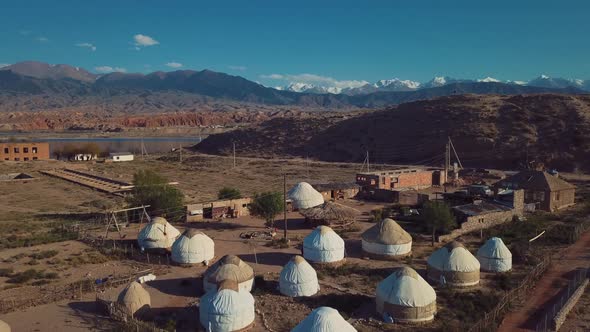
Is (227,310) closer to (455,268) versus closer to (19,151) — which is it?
(455,268)

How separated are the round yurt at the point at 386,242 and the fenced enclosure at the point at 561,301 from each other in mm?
7781

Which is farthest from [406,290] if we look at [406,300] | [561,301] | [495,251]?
[495,251]

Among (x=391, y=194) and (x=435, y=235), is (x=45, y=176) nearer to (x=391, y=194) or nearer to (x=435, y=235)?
(x=391, y=194)

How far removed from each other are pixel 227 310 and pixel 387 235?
451 inches

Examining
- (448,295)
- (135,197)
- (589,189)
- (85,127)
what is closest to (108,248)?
(135,197)

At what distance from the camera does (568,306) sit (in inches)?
710

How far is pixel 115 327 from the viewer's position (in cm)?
1698

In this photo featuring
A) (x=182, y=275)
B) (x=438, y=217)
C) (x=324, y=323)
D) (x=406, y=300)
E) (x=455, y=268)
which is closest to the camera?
(x=324, y=323)

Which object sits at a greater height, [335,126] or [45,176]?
[335,126]

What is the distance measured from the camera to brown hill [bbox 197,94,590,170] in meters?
69.5

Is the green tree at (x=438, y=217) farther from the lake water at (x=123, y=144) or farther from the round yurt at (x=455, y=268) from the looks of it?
the lake water at (x=123, y=144)

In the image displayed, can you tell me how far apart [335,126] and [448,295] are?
8430cm

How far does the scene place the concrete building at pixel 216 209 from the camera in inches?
1364

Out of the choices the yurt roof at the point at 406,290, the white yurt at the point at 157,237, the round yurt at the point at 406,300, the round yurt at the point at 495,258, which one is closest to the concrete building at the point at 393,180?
the round yurt at the point at 495,258
